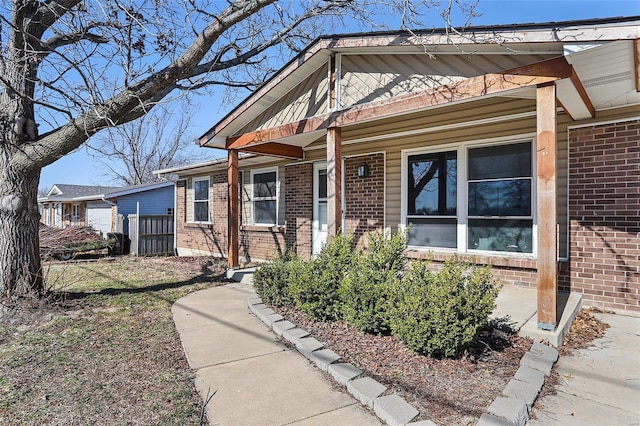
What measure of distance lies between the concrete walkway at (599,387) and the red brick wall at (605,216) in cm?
91

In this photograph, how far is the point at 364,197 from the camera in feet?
24.4

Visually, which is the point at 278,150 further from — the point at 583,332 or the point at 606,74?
the point at 583,332

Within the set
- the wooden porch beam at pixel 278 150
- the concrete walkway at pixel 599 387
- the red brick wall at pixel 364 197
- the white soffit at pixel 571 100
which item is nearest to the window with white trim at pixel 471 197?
the red brick wall at pixel 364 197

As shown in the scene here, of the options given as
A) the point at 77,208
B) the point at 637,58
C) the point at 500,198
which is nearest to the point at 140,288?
the point at 500,198

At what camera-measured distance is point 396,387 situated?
288cm

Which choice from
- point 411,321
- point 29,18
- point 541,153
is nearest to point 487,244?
point 541,153

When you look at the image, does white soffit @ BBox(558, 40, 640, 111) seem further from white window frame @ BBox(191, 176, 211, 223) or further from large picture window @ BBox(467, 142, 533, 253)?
white window frame @ BBox(191, 176, 211, 223)

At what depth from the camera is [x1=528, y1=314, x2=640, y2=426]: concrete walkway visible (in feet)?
8.23

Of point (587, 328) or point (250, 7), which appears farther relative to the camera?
point (250, 7)

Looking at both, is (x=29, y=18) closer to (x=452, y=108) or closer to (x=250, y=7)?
(x=250, y=7)

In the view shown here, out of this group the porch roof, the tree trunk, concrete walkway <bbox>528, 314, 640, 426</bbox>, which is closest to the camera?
concrete walkway <bbox>528, 314, 640, 426</bbox>

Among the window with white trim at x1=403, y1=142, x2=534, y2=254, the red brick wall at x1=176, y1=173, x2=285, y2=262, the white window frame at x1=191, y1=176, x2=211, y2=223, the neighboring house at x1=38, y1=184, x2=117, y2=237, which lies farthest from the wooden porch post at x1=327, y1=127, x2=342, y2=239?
the neighboring house at x1=38, y1=184, x2=117, y2=237

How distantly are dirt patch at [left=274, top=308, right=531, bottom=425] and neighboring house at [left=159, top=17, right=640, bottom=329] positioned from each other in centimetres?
74

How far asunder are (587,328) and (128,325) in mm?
5543
